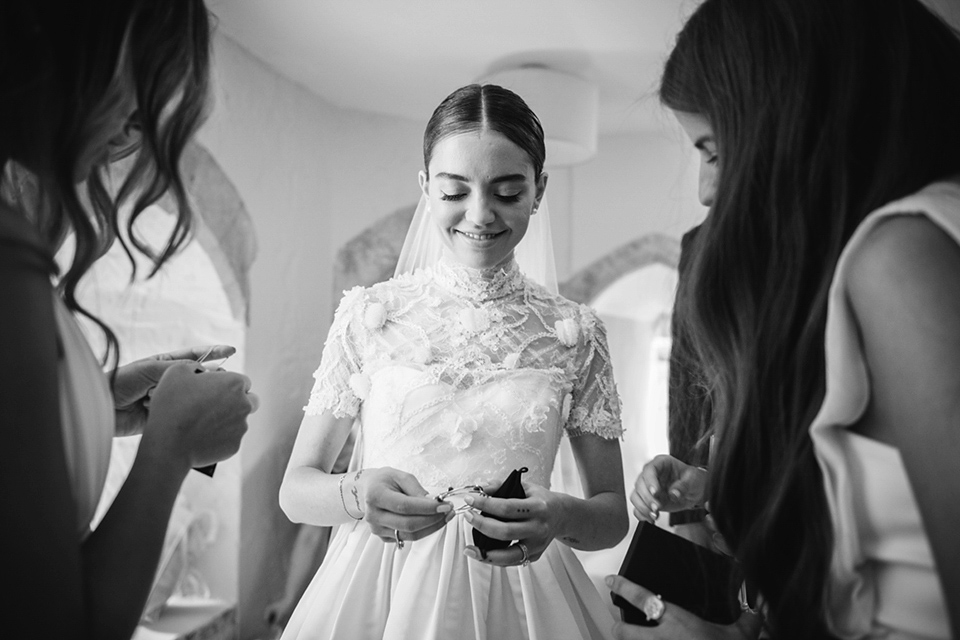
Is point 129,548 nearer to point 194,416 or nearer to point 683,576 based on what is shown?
point 194,416

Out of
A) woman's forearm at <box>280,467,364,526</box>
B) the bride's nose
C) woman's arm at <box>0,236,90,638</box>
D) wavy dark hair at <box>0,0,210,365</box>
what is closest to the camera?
woman's arm at <box>0,236,90,638</box>

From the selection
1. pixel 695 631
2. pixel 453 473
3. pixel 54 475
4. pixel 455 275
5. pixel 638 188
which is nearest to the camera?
pixel 54 475

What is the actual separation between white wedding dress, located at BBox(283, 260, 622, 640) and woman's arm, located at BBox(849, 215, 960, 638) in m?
0.98

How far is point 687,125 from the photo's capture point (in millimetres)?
1246

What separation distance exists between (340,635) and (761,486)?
3.26 ft

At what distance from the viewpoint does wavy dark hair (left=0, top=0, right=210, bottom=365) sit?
2.90 ft

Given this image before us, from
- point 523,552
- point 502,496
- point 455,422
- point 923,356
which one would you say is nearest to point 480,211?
point 455,422

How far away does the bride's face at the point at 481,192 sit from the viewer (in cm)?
175

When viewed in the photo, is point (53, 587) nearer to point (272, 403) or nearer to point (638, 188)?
point (272, 403)

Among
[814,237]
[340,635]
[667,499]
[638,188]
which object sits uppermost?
[638,188]

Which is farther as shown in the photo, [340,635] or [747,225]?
[340,635]

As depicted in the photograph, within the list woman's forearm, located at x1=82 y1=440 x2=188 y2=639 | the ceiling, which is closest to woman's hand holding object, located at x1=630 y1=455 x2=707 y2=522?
woman's forearm, located at x1=82 y1=440 x2=188 y2=639

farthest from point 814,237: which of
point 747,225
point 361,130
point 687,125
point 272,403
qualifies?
point 361,130

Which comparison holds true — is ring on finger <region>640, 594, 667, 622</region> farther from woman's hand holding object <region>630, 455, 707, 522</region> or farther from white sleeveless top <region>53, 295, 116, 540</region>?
white sleeveless top <region>53, 295, 116, 540</region>
